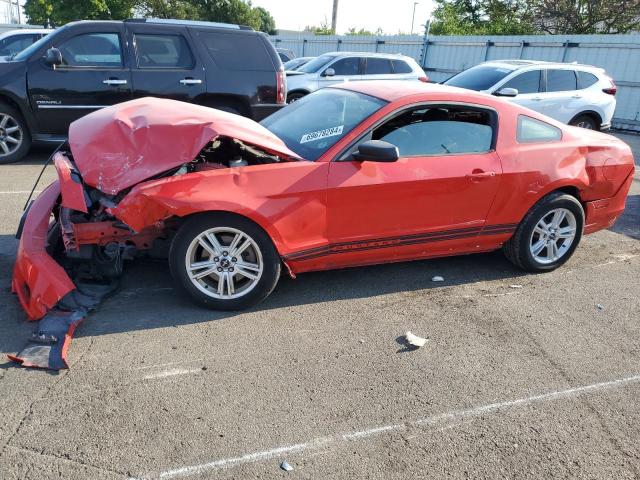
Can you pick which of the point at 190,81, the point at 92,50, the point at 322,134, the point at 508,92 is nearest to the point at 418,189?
the point at 322,134

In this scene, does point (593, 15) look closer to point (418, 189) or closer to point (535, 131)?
point (535, 131)

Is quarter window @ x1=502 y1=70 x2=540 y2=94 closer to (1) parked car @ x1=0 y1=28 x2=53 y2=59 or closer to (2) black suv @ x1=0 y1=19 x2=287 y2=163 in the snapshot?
(2) black suv @ x1=0 y1=19 x2=287 y2=163

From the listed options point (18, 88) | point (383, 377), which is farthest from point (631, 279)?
point (18, 88)

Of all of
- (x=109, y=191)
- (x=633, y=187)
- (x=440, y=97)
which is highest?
(x=440, y=97)

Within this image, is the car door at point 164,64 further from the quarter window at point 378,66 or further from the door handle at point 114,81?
the quarter window at point 378,66

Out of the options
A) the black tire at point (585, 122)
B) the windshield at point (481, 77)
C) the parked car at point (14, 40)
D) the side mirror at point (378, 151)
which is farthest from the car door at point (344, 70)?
the side mirror at point (378, 151)

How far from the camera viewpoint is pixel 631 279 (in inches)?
193

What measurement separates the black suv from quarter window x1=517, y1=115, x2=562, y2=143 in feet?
15.6

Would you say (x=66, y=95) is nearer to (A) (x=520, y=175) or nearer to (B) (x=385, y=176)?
(B) (x=385, y=176)

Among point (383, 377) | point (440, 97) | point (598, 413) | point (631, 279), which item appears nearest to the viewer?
point (598, 413)

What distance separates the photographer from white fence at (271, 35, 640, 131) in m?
15.7

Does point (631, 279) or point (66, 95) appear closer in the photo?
point (631, 279)

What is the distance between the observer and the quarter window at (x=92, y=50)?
7719 millimetres

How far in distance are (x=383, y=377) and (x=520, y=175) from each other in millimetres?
2231
